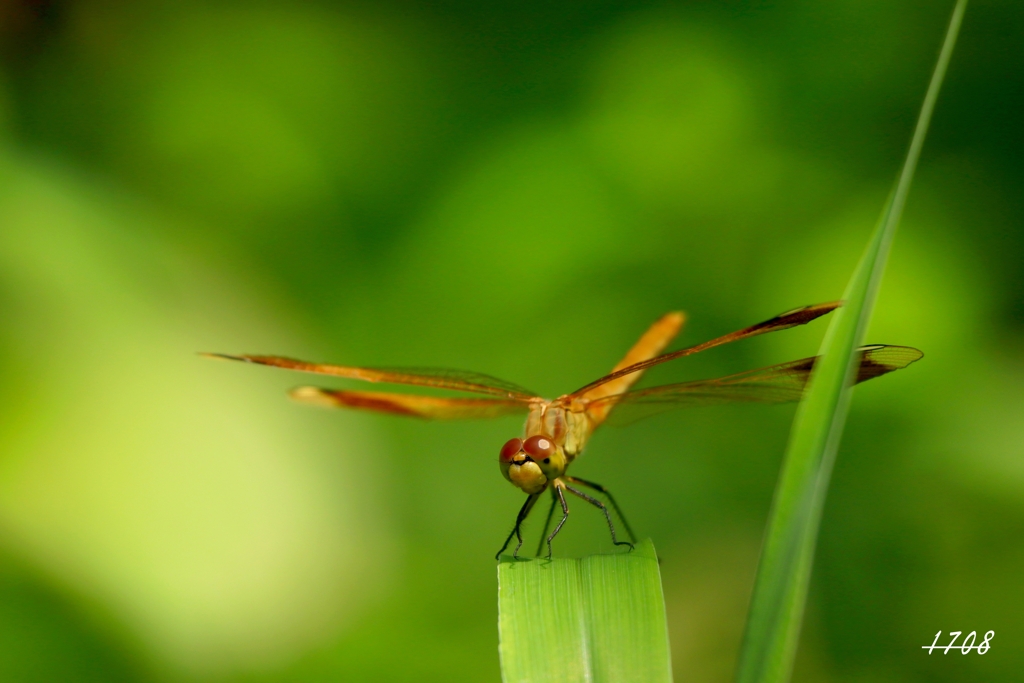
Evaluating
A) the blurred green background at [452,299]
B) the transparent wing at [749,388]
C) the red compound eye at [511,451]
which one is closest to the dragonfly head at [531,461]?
the red compound eye at [511,451]

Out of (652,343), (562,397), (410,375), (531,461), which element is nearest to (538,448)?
(531,461)

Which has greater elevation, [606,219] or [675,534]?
[606,219]

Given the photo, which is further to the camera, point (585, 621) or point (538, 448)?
point (538, 448)

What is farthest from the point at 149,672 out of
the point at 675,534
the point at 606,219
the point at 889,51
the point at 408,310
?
the point at 889,51

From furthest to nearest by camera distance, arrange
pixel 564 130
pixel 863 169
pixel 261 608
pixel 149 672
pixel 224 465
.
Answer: pixel 564 130 → pixel 863 169 → pixel 224 465 → pixel 261 608 → pixel 149 672

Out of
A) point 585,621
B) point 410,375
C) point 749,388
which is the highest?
point 410,375

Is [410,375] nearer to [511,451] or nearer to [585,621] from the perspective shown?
[511,451]

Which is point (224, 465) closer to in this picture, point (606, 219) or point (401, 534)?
point (401, 534)
